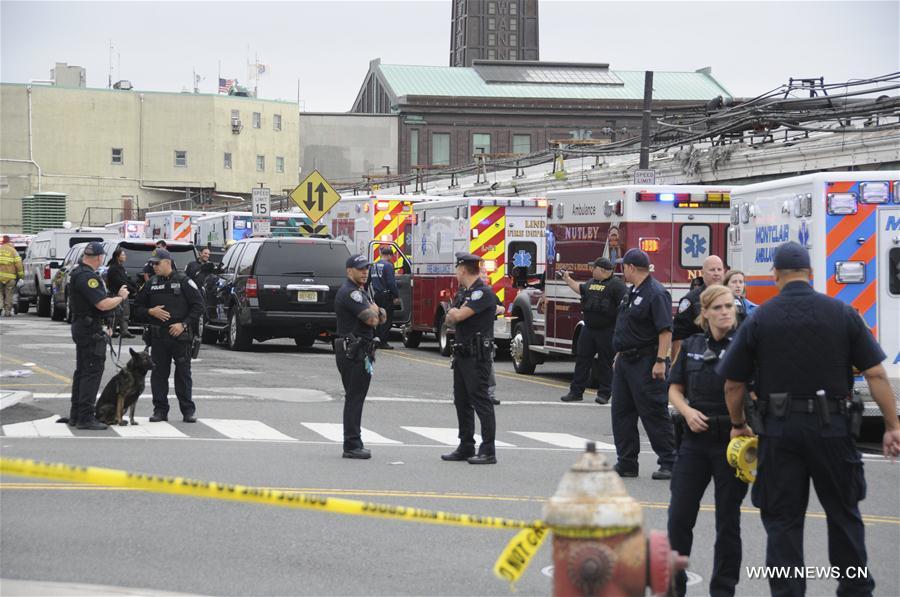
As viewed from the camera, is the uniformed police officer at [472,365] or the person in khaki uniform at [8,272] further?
the person in khaki uniform at [8,272]

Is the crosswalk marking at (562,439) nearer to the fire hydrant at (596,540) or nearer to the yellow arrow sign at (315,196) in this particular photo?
the fire hydrant at (596,540)

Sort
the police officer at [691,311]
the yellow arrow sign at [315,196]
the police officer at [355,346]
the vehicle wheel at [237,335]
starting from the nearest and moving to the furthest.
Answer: the police officer at [691,311] < the police officer at [355,346] < the vehicle wheel at [237,335] < the yellow arrow sign at [315,196]

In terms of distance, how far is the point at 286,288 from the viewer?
2525 cm

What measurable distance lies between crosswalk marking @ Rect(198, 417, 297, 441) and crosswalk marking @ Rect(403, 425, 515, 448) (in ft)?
4.85

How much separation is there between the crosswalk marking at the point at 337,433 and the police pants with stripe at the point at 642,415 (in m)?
2.97

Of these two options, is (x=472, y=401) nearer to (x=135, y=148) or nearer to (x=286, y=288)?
(x=286, y=288)

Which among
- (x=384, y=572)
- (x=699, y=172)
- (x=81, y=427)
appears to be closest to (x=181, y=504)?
(x=384, y=572)

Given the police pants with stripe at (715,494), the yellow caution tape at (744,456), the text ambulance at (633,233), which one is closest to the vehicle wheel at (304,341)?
the text ambulance at (633,233)

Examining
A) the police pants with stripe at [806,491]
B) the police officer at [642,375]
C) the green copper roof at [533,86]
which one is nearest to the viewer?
the police pants with stripe at [806,491]

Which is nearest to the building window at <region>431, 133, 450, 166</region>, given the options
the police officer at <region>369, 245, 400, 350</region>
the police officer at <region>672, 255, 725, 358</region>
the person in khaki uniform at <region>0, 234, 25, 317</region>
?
the person in khaki uniform at <region>0, 234, 25, 317</region>

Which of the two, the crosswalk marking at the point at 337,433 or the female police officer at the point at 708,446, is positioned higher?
the female police officer at the point at 708,446

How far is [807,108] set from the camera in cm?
2553

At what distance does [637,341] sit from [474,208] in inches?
532

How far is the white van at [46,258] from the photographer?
38.5 m
